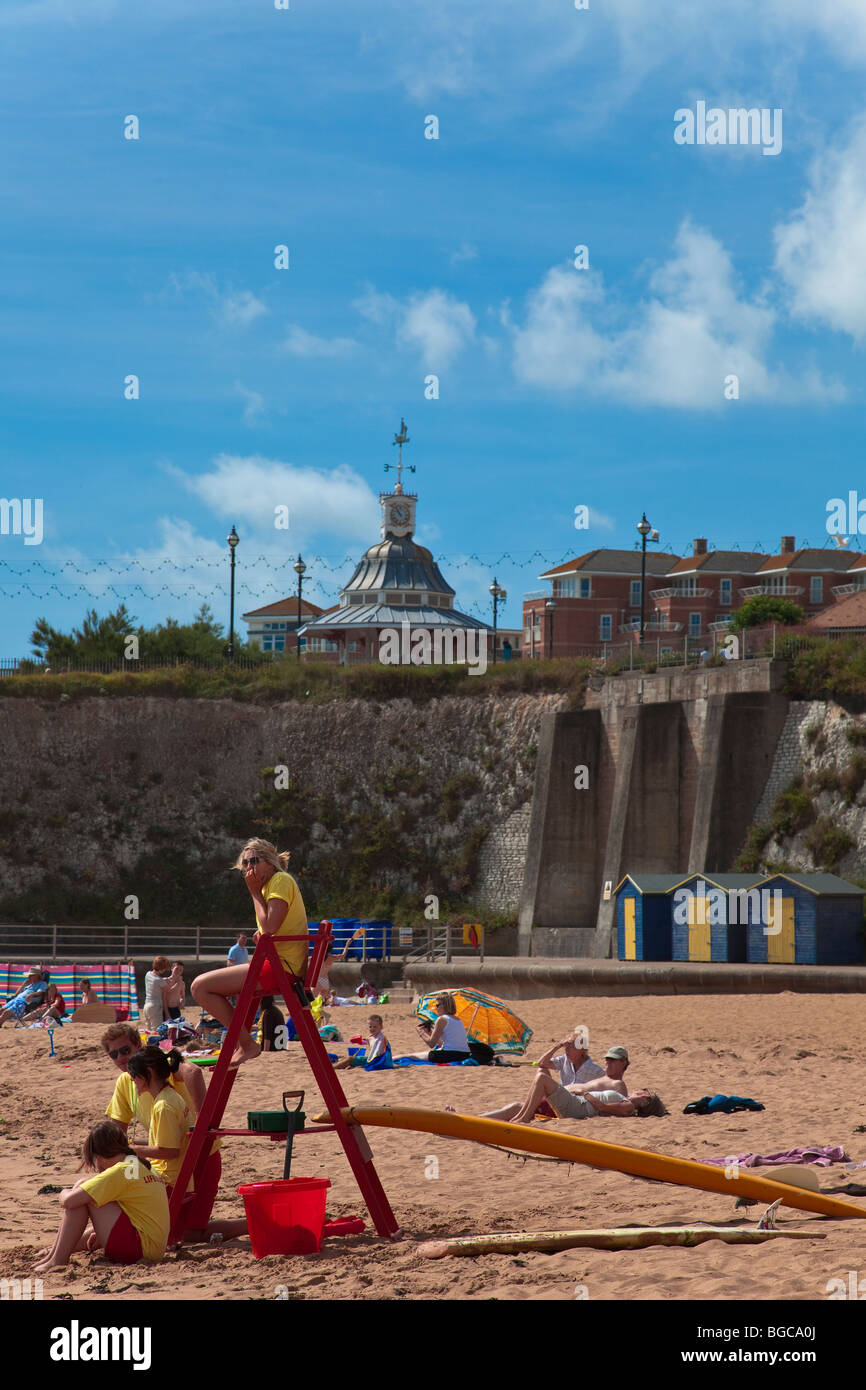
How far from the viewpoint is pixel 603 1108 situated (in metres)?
11.7

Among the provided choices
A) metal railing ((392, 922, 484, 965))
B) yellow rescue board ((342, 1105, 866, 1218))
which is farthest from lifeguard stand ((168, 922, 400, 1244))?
metal railing ((392, 922, 484, 965))

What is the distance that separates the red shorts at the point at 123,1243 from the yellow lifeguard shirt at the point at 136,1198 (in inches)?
1.0

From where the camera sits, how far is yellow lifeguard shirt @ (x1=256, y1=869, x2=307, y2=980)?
7145 millimetres

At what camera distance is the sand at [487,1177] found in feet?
20.5

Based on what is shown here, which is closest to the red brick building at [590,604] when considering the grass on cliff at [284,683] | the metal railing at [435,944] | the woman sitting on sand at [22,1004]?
the grass on cliff at [284,683]

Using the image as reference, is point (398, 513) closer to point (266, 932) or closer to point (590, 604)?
point (590, 604)

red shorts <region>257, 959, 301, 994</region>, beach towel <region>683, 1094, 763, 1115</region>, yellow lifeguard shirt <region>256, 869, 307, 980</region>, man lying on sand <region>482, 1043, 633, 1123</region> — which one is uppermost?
yellow lifeguard shirt <region>256, 869, 307, 980</region>

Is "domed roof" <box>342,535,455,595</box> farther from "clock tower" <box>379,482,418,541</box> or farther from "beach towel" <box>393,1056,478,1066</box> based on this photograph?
"beach towel" <box>393,1056,478,1066</box>

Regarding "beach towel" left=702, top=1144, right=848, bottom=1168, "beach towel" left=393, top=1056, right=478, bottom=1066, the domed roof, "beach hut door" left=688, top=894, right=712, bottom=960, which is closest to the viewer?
"beach towel" left=702, top=1144, right=848, bottom=1168

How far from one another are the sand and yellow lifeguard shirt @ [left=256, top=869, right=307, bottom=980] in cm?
143

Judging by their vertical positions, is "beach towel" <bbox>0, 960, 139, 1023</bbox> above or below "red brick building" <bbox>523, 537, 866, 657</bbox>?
below

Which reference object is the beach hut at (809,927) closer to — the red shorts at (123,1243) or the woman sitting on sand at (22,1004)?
the woman sitting on sand at (22,1004)

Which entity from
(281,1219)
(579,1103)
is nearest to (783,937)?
(579,1103)
